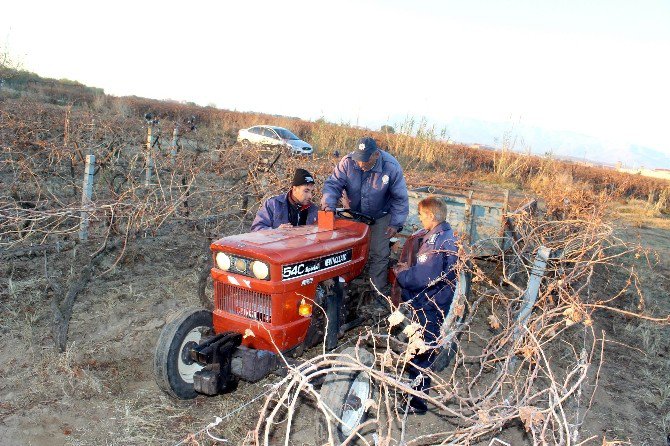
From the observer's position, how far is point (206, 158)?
9.59 m

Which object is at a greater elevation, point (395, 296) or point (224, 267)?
point (224, 267)

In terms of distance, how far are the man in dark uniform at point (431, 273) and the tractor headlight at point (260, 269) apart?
3.93 feet

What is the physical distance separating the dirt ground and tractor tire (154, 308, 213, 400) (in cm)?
26

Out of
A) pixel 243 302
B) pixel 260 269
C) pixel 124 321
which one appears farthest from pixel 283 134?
pixel 260 269

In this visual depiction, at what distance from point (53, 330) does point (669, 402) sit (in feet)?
18.5

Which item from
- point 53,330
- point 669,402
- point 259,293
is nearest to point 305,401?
point 259,293

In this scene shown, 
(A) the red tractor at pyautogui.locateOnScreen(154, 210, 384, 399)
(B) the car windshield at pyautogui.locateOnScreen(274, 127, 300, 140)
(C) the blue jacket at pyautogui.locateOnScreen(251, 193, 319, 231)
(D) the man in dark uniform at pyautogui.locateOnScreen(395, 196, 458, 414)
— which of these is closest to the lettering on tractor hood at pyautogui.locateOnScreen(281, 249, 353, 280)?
(A) the red tractor at pyautogui.locateOnScreen(154, 210, 384, 399)

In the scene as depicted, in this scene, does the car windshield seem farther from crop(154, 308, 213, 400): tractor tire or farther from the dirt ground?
crop(154, 308, 213, 400): tractor tire

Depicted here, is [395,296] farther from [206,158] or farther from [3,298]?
[206,158]

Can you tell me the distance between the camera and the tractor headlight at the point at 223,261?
12.7 ft

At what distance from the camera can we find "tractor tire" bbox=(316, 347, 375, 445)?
10.9 ft

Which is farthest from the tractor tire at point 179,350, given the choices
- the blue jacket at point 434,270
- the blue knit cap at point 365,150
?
the blue knit cap at point 365,150

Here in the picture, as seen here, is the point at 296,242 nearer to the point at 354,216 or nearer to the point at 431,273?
the point at 354,216

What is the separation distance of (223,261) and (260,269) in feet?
1.22
